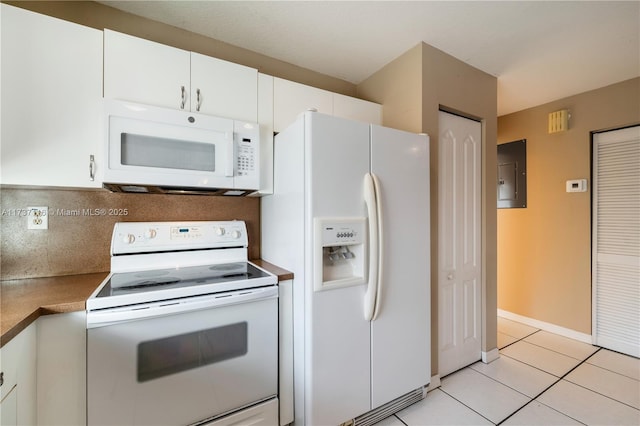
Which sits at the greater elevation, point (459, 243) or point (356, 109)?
point (356, 109)

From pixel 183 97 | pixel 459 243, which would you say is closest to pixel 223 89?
pixel 183 97

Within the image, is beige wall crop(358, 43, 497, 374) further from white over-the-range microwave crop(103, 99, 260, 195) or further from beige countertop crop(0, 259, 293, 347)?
beige countertop crop(0, 259, 293, 347)

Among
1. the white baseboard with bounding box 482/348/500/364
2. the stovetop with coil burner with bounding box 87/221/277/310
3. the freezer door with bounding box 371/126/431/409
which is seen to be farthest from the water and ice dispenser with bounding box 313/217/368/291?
the white baseboard with bounding box 482/348/500/364

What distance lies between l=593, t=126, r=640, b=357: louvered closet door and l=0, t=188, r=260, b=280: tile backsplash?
3.70 m

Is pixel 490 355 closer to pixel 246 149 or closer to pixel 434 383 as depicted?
pixel 434 383

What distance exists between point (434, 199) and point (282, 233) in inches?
46.2

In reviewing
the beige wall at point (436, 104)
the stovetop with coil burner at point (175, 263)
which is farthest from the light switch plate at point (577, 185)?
the stovetop with coil burner at point (175, 263)

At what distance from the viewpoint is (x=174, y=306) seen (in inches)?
48.4

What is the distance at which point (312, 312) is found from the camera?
1.40 meters

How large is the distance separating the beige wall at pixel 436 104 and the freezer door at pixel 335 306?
0.72m

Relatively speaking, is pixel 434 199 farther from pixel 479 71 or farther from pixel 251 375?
pixel 251 375

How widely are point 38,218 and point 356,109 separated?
2142 millimetres

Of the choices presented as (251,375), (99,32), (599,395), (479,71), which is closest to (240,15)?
(99,32)

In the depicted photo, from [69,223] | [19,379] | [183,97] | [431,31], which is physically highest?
[431,31]
